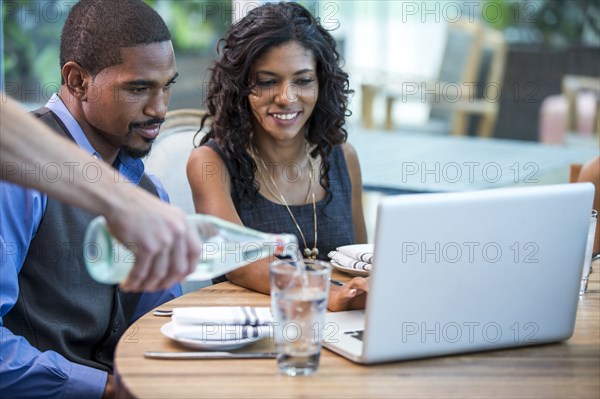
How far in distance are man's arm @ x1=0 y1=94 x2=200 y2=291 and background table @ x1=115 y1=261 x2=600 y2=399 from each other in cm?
27

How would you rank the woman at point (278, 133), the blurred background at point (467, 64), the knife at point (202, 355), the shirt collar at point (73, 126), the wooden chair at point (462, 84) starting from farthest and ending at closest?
1. the wooden chair at point (462, 84)
2. the blurred background at point (467, 64)
3. the woman at point (278, 133)
4. the shirt collar at point (73, 126)
5. the knife at point (202, 355)

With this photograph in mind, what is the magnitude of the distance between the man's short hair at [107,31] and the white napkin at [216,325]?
1.90 feet

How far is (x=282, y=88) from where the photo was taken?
2.04 m

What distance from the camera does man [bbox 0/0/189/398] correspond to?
146 cm

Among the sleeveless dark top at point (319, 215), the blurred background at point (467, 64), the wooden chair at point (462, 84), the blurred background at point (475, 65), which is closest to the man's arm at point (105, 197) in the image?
the sleeveless dark top at point (319, 215)

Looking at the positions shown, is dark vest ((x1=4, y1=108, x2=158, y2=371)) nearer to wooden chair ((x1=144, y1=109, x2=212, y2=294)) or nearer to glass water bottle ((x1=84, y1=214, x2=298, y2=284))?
glass water bottle ((x1=84, y1=214, x2=298, y2=284))

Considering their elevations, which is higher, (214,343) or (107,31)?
(107,31)

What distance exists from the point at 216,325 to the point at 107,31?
661mm

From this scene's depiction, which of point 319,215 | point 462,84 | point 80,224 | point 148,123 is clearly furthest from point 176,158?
point 462,84

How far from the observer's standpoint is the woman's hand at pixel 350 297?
145cm

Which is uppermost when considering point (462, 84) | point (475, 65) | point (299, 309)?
point (299, 309)

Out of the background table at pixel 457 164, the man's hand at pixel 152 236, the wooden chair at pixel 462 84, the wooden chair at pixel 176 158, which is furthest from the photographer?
the wooden chair at pixel 462 84

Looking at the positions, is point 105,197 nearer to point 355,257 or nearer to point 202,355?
point 202,355

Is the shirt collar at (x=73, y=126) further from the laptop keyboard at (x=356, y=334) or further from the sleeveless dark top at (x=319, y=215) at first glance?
the laptop keyboard at (x=356, y=334)
